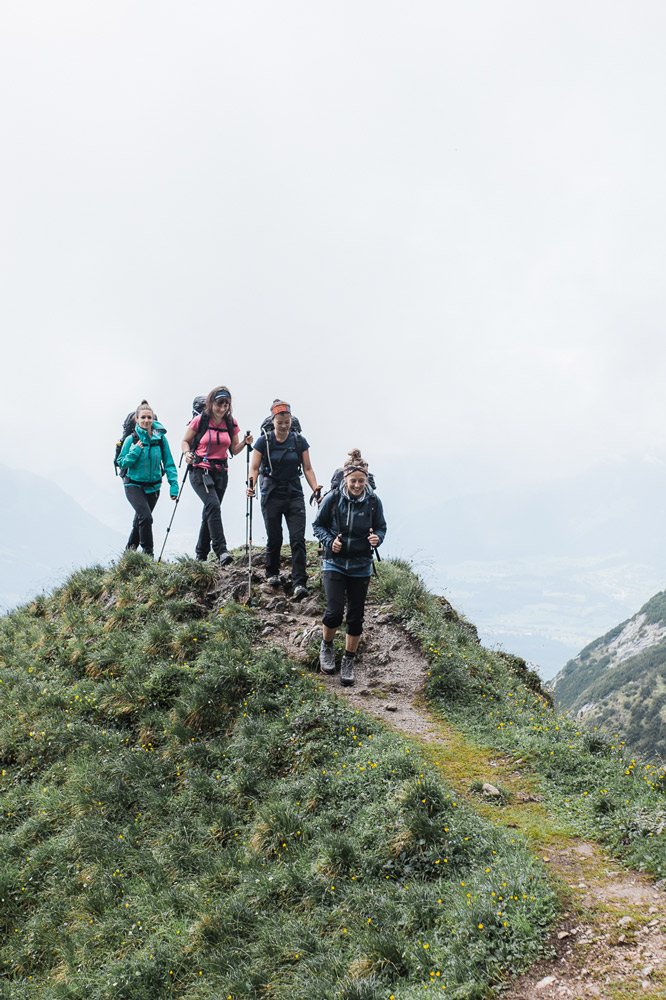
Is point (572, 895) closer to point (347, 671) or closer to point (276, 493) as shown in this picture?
point (347, 671)

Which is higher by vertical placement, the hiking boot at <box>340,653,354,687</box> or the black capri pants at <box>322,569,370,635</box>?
the black capri pants at <box>322,569,370,635</box>

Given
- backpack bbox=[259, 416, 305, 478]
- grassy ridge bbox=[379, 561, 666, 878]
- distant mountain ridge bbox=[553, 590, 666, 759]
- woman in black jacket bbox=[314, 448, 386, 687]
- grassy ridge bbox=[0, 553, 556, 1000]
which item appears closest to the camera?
grassy ridge bbox=[0, 553, 556, 1000]

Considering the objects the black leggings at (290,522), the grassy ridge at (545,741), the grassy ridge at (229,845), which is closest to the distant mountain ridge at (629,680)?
the grassy ridge at (545,741)

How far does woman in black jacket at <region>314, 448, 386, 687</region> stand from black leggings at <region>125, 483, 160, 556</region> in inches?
210

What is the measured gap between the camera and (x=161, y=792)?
23.9 feet

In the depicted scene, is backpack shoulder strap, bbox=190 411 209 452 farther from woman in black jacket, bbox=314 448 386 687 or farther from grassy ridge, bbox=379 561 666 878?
grassy ridge, bbox=379 561 666 878

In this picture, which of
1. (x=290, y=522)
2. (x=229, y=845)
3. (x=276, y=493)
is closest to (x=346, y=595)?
(x=290, y=522)

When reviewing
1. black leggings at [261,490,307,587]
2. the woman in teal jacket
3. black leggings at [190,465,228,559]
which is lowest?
black leggings at [261,490,307,587]

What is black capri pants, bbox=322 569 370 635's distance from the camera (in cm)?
857

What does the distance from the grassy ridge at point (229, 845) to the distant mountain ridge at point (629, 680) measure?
5429 centimetres

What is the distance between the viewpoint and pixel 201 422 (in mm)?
11672

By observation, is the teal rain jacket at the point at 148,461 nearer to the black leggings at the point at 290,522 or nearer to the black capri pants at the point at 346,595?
the black leggings at the point at 290,522

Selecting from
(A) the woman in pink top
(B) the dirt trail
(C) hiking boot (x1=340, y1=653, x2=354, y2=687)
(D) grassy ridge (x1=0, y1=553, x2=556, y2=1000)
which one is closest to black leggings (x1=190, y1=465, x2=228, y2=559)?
(A) the woman in pink top

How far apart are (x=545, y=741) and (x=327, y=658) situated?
135 inches
